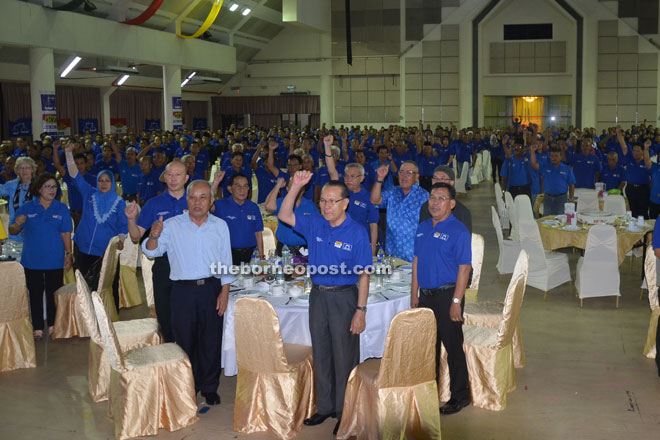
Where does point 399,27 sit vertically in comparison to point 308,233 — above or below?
above

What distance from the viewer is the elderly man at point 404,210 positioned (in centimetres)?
627

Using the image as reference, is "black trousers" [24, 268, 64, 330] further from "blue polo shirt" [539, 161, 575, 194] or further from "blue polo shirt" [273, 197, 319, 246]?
"blue polo shirt" [539, 161, 575, 194]

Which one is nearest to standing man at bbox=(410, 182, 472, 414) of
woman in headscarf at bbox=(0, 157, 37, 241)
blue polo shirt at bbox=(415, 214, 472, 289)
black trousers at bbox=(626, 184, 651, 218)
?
blue polo shirt at bbox=(415, 214, 472, 289)

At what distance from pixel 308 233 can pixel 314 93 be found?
97.8 ft

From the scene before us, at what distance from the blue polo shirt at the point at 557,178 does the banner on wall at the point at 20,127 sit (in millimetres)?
17799

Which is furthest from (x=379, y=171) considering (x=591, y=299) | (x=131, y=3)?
(x=131, y=3)

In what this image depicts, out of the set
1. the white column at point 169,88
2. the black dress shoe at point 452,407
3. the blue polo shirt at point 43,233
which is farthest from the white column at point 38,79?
the black dress shoe at point 452,407

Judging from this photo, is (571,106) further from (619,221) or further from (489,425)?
(489,425)

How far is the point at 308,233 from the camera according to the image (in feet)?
14.8

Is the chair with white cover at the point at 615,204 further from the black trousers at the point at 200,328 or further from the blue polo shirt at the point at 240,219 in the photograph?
the black trousers at the point at 200,328

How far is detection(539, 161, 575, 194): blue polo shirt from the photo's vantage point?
33.0 feet

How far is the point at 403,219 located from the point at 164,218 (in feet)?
6.86

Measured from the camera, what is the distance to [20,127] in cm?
2259

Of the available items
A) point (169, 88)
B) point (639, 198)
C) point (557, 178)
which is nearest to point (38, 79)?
point (169, 88)
